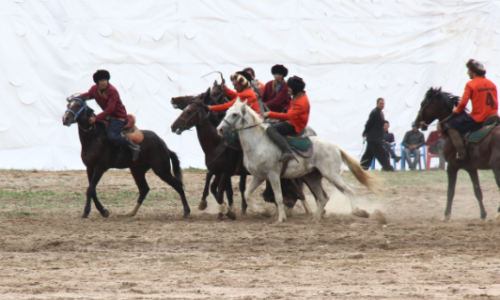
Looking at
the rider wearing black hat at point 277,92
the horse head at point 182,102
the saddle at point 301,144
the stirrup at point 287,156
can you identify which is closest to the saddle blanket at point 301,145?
the saddle at point 301,144

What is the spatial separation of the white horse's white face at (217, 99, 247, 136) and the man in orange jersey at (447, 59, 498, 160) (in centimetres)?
342

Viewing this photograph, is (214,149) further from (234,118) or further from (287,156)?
(287,156)

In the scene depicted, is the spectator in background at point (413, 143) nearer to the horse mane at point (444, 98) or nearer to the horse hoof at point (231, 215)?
the horse mane at point (444, 98)

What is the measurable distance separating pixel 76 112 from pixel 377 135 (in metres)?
10.9

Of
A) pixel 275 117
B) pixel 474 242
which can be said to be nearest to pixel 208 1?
pixel 275 117

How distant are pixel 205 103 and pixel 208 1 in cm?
879

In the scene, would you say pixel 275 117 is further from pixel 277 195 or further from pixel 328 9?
pixel 328 9

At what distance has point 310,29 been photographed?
65.4ft

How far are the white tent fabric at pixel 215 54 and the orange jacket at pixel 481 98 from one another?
9835 millimetres

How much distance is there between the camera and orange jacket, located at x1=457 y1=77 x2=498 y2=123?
9.98 meters

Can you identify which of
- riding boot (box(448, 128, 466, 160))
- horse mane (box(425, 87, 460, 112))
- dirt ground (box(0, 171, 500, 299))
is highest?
horse mane (box(425, 87, 460, 112))

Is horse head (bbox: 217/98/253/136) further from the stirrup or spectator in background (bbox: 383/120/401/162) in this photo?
spectator in background (bbox: 383/120/401/162)

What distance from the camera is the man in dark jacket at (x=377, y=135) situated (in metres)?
18.9

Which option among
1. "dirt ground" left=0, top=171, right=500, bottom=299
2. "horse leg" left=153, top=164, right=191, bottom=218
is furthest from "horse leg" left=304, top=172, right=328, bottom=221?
"horse leg" left=153, top=164, right=191, bottom=218
